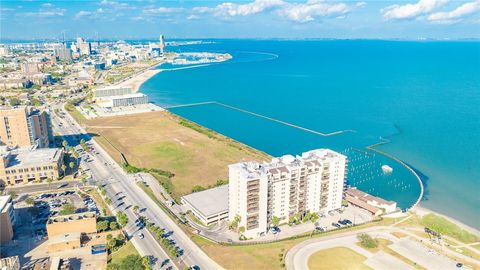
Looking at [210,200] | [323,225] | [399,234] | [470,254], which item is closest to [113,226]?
[210,200]

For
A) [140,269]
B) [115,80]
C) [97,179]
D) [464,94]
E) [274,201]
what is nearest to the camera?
[140,269]

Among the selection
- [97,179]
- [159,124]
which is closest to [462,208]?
[97,179]

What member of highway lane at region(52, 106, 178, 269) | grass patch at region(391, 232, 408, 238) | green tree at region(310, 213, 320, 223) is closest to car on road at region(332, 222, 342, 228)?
green tree at region(310, 213, 320, 223)

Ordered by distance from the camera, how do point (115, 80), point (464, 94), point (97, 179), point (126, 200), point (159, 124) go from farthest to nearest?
point (115, 80) < point (464, 94) < point (159, 124) < point (97, 179) < point (126, 200)

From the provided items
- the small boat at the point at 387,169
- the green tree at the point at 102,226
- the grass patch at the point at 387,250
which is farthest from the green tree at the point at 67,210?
the small boat at the point at 387,169

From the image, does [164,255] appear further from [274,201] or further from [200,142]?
[200,142]

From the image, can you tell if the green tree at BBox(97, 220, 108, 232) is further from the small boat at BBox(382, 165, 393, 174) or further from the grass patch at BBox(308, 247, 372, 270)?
the small boat at BBox(382, 165, 393, 174)

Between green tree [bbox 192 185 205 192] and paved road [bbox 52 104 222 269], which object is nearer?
paved road [bbox 52 104 222 269]
